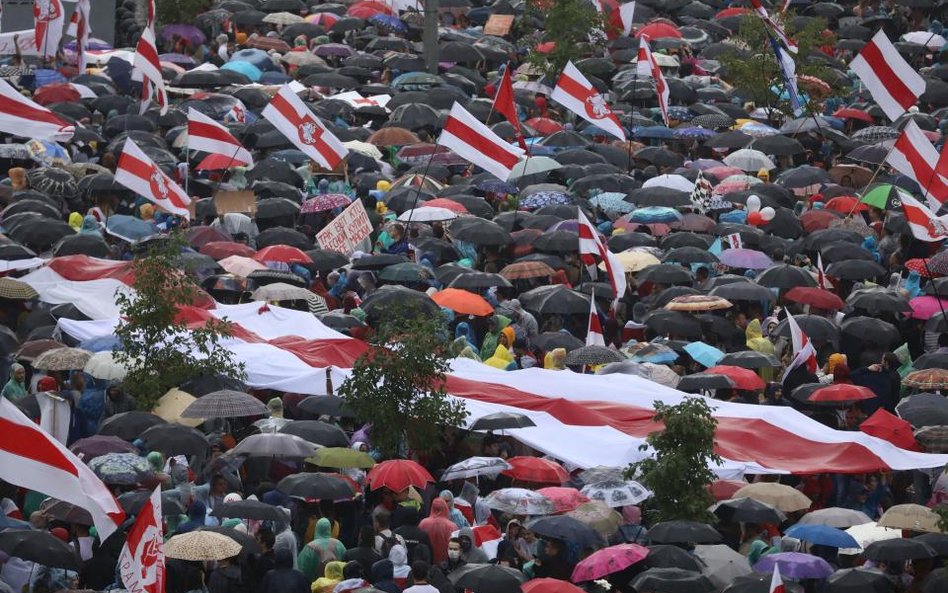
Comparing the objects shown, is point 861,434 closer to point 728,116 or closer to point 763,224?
point 763,224

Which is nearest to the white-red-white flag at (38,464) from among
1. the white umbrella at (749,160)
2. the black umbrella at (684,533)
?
the black umbrella at (684,533)

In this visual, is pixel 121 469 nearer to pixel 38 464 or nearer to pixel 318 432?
pixel 318 432

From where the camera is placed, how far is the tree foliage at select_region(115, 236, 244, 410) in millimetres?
19859

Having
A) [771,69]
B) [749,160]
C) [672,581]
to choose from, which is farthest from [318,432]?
[771,69]

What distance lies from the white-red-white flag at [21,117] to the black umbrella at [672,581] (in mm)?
11923

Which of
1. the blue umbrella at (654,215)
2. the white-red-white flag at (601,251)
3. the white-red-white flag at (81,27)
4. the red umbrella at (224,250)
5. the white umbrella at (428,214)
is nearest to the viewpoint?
the white-red-white flag at (601,251)

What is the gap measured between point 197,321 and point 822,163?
14.9 meters

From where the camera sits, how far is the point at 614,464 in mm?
19281

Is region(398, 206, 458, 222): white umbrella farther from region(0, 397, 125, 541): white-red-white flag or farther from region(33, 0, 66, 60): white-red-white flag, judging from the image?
region(0, 397, 125, 541): white-red-white flag

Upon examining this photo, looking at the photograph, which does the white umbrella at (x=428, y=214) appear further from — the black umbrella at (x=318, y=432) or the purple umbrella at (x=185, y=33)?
the purple umbrella at (x=185, y=33)

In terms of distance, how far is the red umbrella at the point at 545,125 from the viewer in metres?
34.6

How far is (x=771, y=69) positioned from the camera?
3675cm

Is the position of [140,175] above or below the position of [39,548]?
above

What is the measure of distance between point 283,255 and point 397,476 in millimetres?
7703
